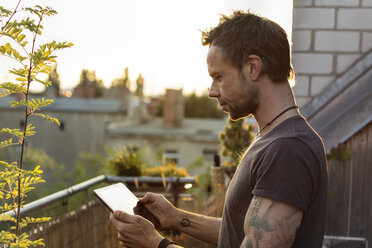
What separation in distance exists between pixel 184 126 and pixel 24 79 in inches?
1055

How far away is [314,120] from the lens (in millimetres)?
4062

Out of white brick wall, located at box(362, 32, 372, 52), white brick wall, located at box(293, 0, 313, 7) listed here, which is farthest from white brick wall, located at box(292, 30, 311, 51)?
white brick wall, located at box(362, 32, 372, 52)

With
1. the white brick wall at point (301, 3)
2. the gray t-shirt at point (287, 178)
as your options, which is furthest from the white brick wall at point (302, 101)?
the gray t-shirt at point (287, 178)

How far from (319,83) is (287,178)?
297cm

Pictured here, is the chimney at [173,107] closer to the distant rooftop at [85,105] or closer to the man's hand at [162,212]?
the distant rooftop at [85,105]

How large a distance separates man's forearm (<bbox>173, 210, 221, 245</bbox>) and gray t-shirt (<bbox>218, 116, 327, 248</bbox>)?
436 millimetres

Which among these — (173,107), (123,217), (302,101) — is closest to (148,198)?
(123,217)

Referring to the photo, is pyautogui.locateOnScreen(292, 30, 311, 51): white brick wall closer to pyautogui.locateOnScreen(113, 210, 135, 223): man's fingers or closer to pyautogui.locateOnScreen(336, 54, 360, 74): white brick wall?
pyautogui.locateOnScreen(336, 54, 360, 74): white brick wall

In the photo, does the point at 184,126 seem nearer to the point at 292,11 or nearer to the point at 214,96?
the point at 292,11

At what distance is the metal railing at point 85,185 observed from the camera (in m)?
2.30

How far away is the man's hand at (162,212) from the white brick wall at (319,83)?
2441 millimetres

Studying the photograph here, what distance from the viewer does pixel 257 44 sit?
1.54 metres

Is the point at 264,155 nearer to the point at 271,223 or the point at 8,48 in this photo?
the point at 271,223

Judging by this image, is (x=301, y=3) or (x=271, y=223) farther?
(x=301, y=3)
